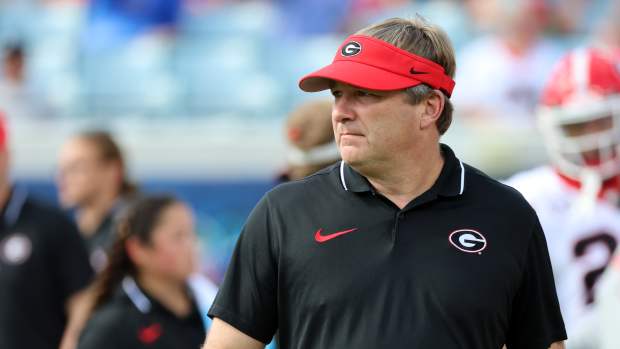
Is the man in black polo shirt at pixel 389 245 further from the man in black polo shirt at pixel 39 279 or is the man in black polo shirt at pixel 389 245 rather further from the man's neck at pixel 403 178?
the man in black polo shirt at pixel 39 279

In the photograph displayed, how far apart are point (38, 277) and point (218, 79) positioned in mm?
5983

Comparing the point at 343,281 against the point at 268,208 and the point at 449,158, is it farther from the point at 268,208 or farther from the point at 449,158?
the point at 449,158

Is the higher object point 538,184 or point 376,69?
point 376,69

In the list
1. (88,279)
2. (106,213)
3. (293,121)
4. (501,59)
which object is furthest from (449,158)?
(501,59)

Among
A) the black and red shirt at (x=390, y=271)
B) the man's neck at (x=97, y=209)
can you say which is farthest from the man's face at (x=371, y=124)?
the man's neck at (x=97, y=209)

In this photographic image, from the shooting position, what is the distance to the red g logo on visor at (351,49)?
114 inches

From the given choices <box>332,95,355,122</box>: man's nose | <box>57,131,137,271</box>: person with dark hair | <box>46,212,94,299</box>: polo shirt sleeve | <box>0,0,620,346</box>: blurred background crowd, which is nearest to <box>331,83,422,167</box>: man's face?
<box>332,95,355,122</box>: man's nose

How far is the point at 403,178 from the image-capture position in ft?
9.62

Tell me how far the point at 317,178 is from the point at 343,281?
333mm

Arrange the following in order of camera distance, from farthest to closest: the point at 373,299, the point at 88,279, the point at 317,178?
the point at 88,279 < the point at 317,178 < the point at 373,299

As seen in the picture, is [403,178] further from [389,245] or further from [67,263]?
[67,263]

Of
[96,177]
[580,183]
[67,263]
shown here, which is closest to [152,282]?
[67,263]

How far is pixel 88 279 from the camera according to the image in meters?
5.41

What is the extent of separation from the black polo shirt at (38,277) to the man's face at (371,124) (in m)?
2.85
